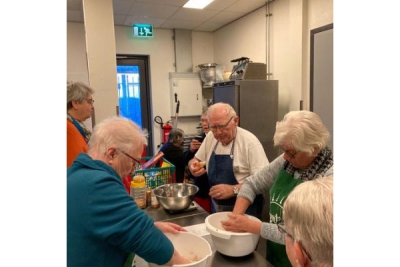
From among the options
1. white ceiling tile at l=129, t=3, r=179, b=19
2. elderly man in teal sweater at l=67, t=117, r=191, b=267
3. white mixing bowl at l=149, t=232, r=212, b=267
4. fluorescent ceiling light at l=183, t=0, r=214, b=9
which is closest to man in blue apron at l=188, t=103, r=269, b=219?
white mixing bowl at l=149, t=232, r=212, b=267

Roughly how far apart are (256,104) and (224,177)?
183 cm

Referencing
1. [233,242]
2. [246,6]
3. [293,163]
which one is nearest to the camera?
[233,242]

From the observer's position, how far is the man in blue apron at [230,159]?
1.94m

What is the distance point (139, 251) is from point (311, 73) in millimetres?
3088

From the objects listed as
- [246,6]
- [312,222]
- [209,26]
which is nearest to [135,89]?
[209,26]

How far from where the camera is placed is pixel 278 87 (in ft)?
12.8

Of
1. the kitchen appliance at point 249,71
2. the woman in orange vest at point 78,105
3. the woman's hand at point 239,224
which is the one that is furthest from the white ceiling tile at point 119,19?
the woman's hand at point 239,224

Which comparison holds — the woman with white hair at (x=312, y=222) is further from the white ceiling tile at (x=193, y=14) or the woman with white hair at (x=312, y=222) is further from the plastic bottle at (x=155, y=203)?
the white ceiling tile at (x=193, y=14)

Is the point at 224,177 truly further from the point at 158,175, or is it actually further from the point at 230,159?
the point at 158,175

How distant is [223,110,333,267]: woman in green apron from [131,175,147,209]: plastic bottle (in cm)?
77

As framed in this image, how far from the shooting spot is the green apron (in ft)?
4.52

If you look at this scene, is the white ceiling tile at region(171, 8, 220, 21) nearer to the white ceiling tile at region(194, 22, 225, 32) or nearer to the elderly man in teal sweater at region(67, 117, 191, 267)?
the white ceiling tile at region(194, 22, 225, 32)

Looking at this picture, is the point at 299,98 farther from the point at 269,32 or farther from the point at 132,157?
the point at 132,157

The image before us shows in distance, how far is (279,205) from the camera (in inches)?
55.5
